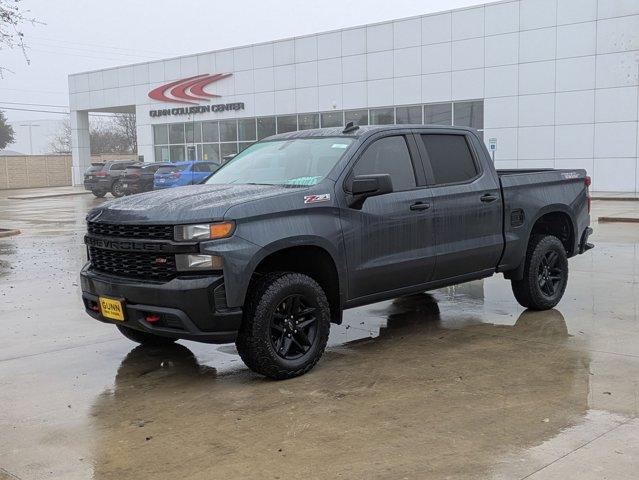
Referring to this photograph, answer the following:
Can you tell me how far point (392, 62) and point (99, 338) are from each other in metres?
29.8

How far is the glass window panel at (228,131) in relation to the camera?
137 ft

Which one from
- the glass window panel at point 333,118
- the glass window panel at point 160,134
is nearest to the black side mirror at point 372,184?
the glass window panel at point 333,118

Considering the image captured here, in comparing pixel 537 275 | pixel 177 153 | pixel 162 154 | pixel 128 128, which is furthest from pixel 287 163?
pixel 128 128

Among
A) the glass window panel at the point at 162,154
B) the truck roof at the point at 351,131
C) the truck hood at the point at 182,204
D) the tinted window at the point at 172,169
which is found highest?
the glass window panel at the point at 162,154

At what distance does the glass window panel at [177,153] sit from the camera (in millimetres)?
44625

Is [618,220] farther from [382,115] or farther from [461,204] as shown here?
[382,115]

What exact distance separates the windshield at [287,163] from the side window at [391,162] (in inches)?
8.4

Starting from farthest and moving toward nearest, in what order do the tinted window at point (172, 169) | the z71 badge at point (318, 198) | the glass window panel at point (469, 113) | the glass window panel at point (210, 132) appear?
the glass window panel at point (210, 132) < the glass window panel at point (469, 113) < the tinted window at point (172, 169) < the z71 badge at point (318, 198)

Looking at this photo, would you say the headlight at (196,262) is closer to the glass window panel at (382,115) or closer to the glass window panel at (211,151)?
the glass window panel at (382,115)

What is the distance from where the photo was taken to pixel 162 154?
46031mm

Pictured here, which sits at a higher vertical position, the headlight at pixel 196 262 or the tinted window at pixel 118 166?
the tinted window at pixel 118 166

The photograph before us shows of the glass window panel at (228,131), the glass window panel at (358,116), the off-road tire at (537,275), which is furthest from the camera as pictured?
the glass window panel at (228,131)

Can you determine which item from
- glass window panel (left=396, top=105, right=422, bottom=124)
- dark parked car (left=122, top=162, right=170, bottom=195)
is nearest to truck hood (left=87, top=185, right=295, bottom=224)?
dark parked car (left=122, top=162, right=170, bottom=195)

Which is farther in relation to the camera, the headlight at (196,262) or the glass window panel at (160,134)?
the glass window panel at (160,134)
